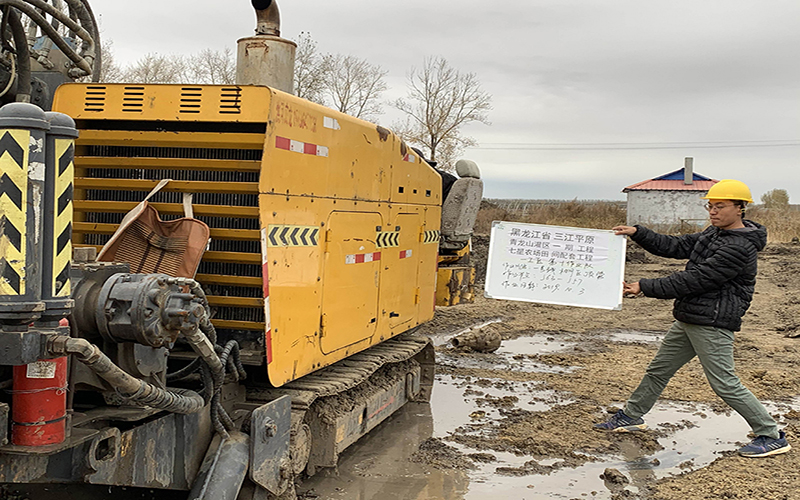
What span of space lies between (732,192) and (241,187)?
3.71m

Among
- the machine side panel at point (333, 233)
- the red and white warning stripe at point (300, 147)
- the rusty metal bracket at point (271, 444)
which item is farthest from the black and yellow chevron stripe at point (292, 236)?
the rusty metal bracket at point (271, 444)

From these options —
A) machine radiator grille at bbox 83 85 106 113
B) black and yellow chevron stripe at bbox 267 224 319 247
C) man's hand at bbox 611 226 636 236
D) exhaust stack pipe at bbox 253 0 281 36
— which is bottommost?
black and yellow chevron stripe at bbox 267 224 319 247

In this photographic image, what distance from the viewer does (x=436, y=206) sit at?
7414mm

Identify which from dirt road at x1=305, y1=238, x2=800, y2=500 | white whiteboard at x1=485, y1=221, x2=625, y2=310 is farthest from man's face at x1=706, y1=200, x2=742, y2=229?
dirt road at x1=305, y1=238, x2=800, y2=500

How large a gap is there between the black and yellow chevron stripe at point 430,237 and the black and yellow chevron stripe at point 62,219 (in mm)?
4249

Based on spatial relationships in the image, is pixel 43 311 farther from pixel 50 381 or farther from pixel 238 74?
pixel 238 74

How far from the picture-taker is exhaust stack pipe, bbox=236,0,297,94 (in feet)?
18.0

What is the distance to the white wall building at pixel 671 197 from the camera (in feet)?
139

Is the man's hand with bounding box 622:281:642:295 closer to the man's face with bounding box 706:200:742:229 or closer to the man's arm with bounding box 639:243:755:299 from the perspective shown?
the man's arm with bounding box 639:243:755:299

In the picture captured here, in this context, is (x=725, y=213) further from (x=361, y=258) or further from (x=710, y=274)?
(x=361, y=258)

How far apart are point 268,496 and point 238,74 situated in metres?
2.80

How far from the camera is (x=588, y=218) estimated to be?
35.7 metres

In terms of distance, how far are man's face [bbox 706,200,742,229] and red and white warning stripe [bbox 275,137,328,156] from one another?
304cm

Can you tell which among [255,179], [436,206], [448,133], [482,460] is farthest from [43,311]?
[448,133]
